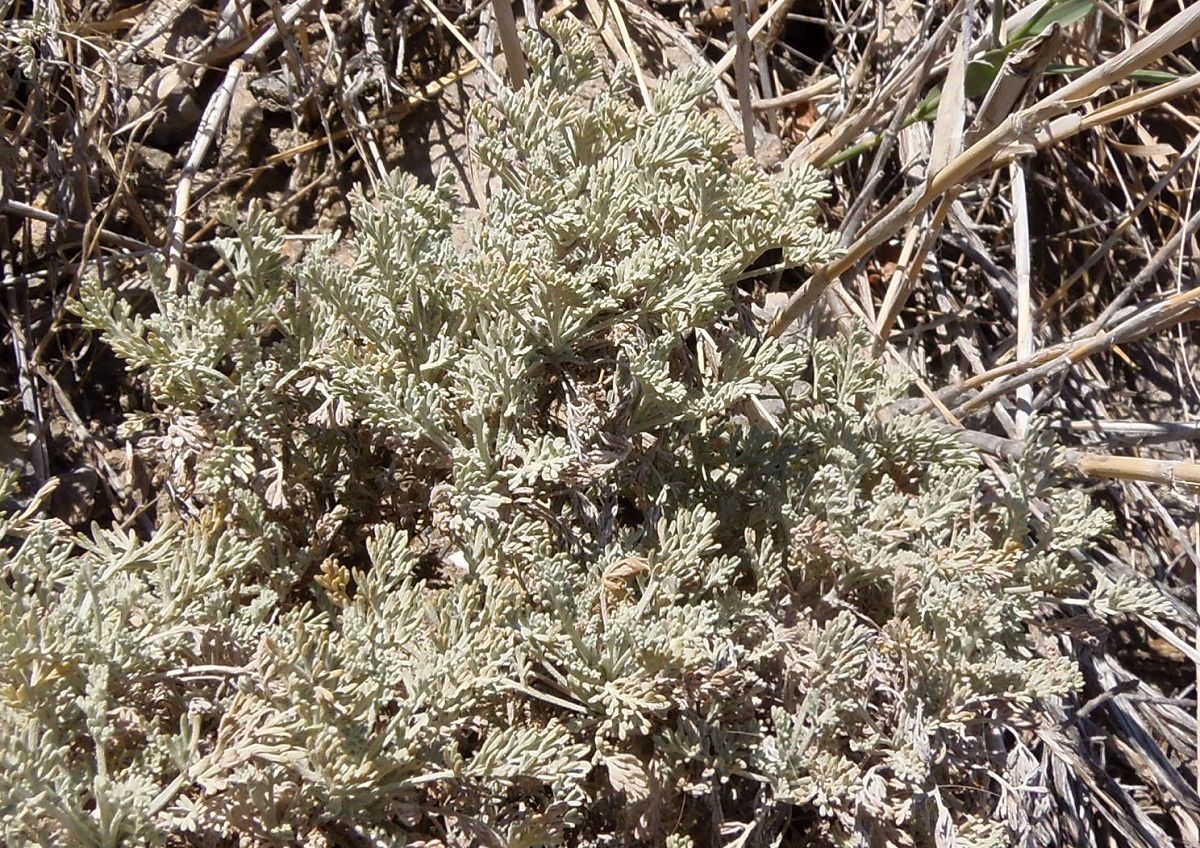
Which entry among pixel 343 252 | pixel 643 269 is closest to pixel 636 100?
pixel 343 252

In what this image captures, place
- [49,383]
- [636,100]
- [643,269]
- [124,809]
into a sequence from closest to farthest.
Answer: [124,809], [643,269], [49,383], [636,100]

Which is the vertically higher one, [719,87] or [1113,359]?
[719,87]

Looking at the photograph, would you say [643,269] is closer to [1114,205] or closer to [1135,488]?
[1135,488]

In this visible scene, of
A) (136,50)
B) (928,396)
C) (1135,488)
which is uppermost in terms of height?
(136,50)

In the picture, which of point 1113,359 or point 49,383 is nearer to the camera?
point 49,383

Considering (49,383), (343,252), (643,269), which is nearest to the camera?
(643,269)

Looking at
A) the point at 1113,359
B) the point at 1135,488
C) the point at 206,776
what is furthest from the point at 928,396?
the point at 206,776
